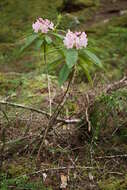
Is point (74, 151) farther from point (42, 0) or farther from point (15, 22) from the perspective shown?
point (42, 0)

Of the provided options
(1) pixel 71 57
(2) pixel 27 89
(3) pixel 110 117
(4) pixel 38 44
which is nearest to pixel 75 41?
(1) pixel 71 57

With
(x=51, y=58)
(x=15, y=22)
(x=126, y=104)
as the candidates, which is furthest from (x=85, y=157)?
(x=15, y=22)

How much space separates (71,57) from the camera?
6.76ft

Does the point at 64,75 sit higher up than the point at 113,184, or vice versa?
the point at 64,75

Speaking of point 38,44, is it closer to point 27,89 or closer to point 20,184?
point 20,184

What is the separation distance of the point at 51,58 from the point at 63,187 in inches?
121

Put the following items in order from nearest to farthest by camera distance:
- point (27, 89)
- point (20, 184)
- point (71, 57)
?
1. point (71, 57)
2. point (20, 184)
3. point (27, 89)

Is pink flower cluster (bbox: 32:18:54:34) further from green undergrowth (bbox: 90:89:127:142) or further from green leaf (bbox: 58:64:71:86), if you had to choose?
green undergrowth (bbox: 90:89:127:142)

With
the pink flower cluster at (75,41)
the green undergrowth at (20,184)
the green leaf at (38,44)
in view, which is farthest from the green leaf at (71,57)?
the green undergrowth at (20,184)

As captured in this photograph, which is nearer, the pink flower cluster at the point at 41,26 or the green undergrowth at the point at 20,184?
the green undergrowth at the point at 20,184

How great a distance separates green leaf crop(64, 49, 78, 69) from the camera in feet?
6.62

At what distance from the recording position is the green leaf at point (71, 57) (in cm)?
202

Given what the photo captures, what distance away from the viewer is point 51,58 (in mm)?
5203

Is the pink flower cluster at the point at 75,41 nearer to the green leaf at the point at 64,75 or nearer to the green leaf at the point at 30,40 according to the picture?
the green leaf at the point at 64,75
